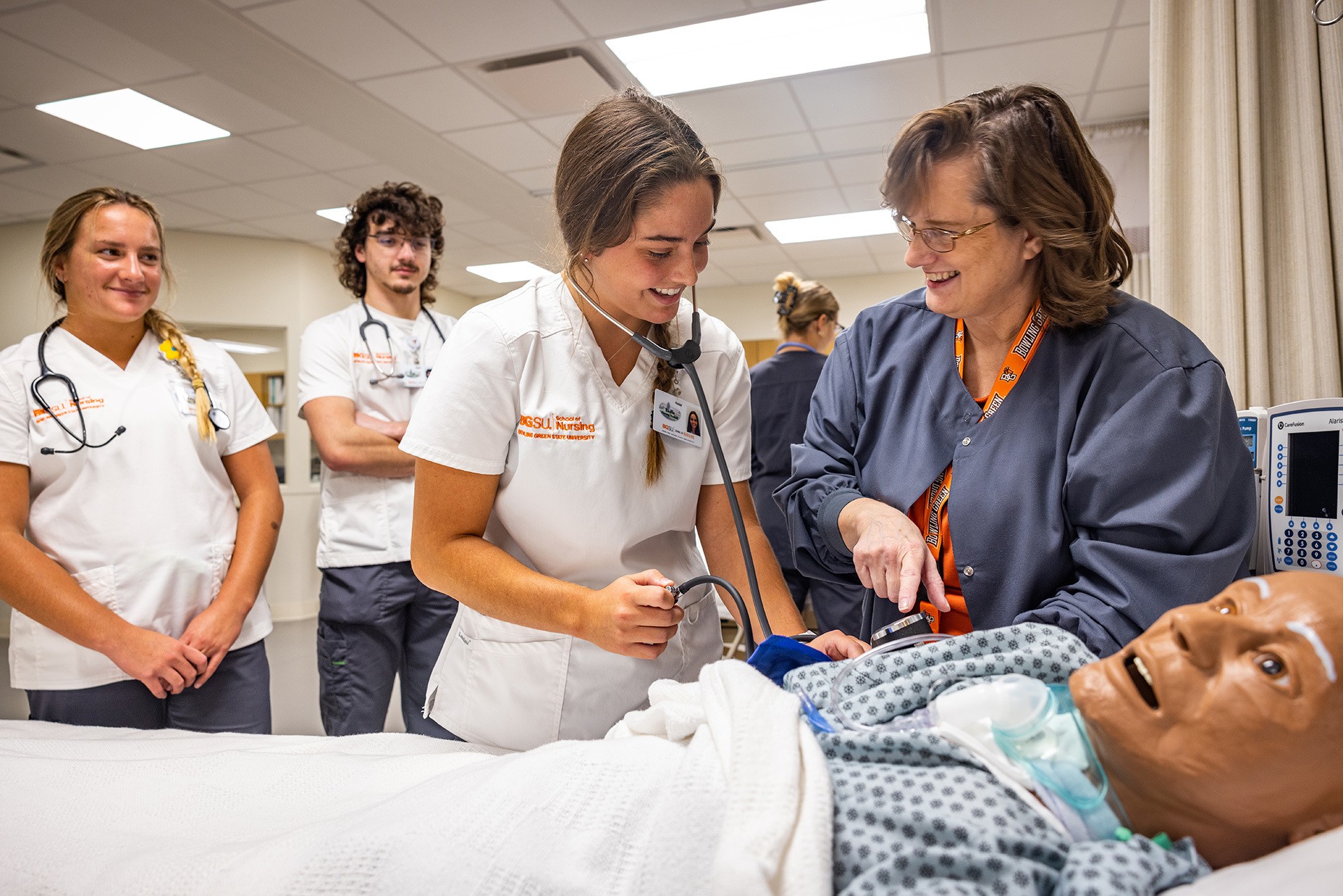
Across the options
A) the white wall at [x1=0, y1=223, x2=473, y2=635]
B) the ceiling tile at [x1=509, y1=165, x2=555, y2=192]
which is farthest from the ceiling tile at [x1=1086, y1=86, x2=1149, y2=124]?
the white wall at [x1=0, y1=223, x2=473, y2=635]

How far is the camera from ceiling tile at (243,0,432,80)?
3188 millimetres

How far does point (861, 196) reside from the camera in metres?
5.47

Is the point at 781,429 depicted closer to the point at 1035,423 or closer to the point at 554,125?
the point at 1035,423

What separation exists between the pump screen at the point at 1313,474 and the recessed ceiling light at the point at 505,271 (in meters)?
6.44

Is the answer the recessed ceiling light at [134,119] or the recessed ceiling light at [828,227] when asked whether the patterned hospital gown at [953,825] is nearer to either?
the recessed ceiling light at [134,119]

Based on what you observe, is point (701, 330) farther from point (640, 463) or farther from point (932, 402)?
point (932, 402)

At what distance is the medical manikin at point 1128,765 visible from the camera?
0.68m

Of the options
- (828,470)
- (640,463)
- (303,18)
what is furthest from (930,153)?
(303,18)

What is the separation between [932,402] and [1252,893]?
0.71 m

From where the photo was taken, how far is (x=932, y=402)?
1200 millimetres

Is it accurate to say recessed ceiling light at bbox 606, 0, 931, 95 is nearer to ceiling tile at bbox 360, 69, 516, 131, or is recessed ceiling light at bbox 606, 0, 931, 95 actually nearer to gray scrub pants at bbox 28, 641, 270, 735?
ceiling tile at bbox 360, 69, 516, 131

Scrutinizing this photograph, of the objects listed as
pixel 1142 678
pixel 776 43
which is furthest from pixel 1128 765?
pixel 776 43

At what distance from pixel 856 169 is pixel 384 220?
3492mm

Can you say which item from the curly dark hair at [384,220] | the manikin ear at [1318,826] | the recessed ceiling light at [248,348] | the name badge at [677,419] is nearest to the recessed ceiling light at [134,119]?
the recessed ceiling light at [248,348]
